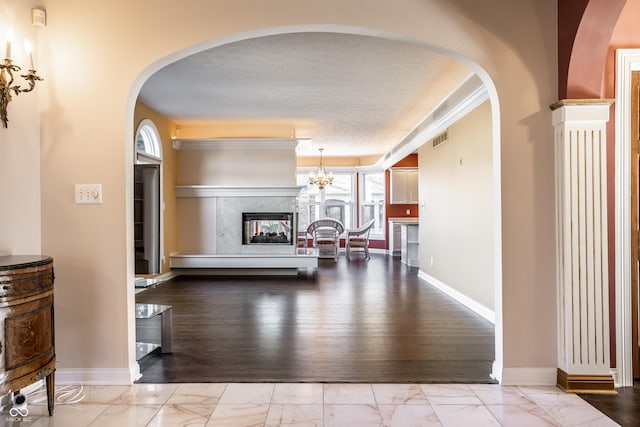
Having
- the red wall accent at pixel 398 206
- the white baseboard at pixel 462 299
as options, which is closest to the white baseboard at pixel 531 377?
the white baseboard at pixel 462 299

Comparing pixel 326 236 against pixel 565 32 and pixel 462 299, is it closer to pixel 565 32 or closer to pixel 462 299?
pixel 462 299

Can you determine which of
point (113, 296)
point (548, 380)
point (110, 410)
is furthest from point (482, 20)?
point (110, 410)

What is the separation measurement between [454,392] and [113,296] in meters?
2.25

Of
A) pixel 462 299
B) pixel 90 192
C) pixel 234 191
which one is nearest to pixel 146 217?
pixel 90 192

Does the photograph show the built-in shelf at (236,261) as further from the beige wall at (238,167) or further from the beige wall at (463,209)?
the beige wall at (463,209)

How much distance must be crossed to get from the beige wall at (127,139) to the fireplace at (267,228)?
15.0ft

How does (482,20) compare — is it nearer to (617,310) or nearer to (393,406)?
(617,310)

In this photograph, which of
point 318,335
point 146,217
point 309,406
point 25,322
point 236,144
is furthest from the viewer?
point 236,144

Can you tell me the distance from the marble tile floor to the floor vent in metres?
3.88

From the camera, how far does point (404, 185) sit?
10.6m

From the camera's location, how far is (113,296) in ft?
8.63

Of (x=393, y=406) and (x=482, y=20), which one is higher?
(x=482, y=20)

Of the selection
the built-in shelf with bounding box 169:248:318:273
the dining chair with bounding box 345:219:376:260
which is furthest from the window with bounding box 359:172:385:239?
the built-in shelf with bounding box 169:248:318:273

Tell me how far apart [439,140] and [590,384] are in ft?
13.4
